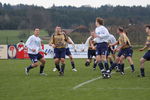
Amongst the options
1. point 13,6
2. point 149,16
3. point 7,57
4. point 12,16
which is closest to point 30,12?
point 12,16

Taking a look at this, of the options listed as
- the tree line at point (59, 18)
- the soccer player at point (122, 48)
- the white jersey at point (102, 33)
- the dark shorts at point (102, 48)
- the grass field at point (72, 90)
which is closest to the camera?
the grass field at point (72, 90)

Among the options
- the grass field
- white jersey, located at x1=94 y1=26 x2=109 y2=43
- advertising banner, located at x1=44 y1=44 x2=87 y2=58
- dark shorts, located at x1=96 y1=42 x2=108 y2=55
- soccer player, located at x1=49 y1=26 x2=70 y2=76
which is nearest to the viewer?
the grass field

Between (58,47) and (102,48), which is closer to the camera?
(102,48)

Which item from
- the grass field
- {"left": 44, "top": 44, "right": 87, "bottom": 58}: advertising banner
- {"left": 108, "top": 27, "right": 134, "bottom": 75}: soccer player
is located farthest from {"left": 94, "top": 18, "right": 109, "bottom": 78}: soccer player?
{"left": 44, "top": 44, "right": 87, "bottom": 58}: advertising banner

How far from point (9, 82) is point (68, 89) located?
306cm

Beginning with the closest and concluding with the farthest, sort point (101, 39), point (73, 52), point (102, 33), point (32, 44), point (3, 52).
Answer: point (102, 33) < point (101, 39) < point (32, 44) < point (3, 52) < point (73, 52)

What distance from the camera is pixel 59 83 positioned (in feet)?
46.7

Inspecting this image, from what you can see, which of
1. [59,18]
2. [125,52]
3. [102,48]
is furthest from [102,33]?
[59,18]

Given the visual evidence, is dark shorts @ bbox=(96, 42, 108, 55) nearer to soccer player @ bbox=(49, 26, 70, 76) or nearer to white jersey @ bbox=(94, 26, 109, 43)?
white jersey @ bbox=(94, 26, 109, 43)

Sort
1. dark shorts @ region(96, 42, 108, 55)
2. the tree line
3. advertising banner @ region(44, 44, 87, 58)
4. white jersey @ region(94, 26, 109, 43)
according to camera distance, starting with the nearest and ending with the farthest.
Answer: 1. white jersey @ region(94, 26, 109, 43)
2. dark shorts @ region(96, 42, 108, 55)
3. advertising banner @ region(44, 44, 87, 58)
4. the tree line

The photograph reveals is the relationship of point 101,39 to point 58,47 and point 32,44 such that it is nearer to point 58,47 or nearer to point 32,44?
point 58,47

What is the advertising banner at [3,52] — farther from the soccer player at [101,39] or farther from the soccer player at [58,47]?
the soccer player at [101,39]

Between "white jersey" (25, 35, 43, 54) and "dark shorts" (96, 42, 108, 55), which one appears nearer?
"dark shorts" (96, 42, 108, 55)

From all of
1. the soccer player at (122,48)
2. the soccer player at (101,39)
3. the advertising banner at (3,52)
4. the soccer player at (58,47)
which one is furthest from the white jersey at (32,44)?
the advertising banner at (3,52)
